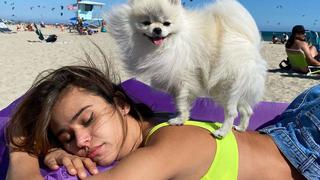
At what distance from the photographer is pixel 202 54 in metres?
2.28

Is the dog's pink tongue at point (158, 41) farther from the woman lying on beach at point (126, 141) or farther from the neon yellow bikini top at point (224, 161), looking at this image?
the neon yellow bikini top at point (224, 161)

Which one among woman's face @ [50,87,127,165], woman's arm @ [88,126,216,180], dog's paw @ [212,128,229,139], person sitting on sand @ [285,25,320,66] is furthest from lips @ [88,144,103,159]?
person sitting on sand @ [285,25,320,66]

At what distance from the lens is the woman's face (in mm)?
1823

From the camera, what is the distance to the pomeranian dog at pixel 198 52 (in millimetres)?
2242

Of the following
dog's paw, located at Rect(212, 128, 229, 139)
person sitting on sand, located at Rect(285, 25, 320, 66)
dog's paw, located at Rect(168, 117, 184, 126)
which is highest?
dog's paw, located at Rect(212, 128, 229, 139)

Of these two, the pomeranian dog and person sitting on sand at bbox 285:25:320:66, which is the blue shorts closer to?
the pomeranian dog

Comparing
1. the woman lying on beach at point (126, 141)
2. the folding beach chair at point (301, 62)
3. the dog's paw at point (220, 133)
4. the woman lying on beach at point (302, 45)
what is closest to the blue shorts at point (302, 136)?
the woman lying on beach at point (126, 141)

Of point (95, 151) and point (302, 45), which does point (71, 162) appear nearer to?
point (95, 151)

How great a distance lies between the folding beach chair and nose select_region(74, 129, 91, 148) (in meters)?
9.68

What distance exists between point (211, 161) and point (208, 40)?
0.75 m

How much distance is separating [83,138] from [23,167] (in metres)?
0.31

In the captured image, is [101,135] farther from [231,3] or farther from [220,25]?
[231,3]

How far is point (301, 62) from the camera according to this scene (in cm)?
1092

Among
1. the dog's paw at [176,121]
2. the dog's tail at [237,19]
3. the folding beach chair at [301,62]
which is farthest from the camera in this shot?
the folding beach chair at [301,62]
